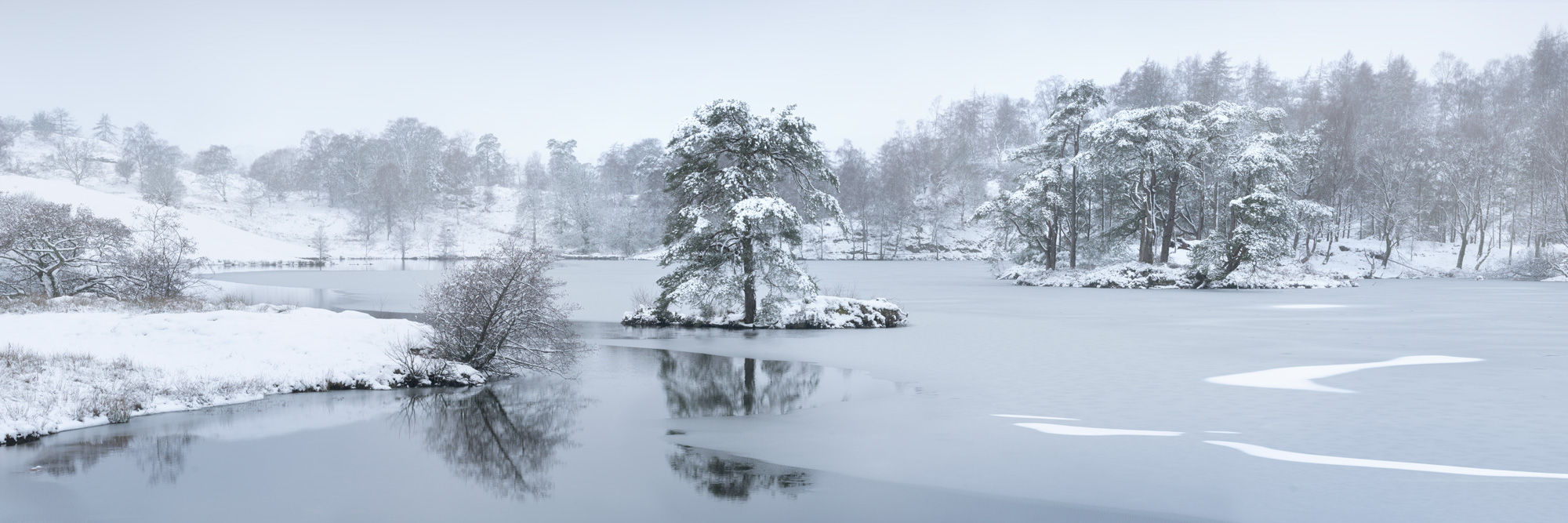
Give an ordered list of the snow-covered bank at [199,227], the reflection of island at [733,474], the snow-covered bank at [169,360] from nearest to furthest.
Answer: the reflection of island at [733,474]
the snow-covered bank at [169,360]
the snow-covered bank at [199,227]

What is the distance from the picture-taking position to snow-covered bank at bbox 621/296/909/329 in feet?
95.7

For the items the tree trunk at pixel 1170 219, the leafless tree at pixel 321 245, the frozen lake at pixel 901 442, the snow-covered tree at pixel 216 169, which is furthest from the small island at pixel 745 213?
the snow-covered tree at pixel 216 169

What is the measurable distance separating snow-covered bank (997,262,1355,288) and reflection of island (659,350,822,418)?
114ft

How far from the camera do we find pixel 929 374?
19.1 metres

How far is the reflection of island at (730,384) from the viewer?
15484mm

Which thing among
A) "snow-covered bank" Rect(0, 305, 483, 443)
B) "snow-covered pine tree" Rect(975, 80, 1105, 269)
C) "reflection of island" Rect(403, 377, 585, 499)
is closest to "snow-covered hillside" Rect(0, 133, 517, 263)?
"snow-covered pine tree" Rect(975, 80, 1105, 269)

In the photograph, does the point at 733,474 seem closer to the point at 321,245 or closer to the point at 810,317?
the point at 810,317

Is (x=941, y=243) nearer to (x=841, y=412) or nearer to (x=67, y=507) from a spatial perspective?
(x=841, y=412)

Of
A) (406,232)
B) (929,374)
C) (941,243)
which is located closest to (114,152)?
(406,232)

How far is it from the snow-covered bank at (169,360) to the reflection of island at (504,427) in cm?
179

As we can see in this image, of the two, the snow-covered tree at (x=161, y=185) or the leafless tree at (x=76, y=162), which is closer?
the snow-covered tree at (x=161, y=185)

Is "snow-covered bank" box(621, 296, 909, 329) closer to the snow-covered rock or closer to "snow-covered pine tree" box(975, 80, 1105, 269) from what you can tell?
"snow-covered pine tree" box(975, 80, 1105, 269)

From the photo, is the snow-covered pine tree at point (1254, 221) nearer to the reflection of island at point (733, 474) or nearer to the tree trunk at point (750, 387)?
the tree trunk at point (750, 387)

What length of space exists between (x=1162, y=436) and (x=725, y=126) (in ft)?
58.0
